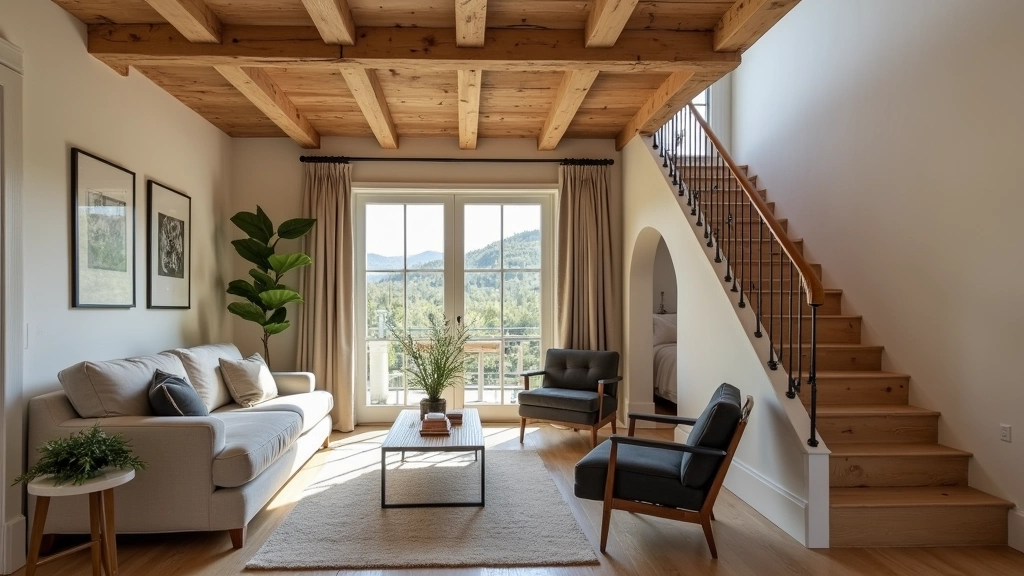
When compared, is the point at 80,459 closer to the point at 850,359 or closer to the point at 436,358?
the point at 436,358

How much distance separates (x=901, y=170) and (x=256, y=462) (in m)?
4.21

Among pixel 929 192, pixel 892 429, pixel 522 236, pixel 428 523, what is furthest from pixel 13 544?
pixel 929 192

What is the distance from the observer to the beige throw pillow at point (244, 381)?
A: 4332 mm

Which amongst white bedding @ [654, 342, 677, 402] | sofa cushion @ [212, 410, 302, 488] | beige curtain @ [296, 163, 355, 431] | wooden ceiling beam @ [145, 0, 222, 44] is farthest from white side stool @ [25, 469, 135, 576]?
white bedding @ [654, 342, 677, 402]

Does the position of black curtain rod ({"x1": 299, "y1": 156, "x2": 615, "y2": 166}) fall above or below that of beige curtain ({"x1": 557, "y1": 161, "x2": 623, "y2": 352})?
above

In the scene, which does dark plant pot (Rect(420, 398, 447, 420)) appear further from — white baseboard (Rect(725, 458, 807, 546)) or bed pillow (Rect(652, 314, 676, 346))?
bed pillow (Rect(652, 314, 676, 346))

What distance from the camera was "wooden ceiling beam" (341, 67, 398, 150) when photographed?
3.87m

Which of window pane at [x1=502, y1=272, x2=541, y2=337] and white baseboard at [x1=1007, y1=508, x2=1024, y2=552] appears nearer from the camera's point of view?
white baseboard at [x1=1007, y1=508, x2=1024, y2=552]

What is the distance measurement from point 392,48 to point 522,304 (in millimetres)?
3126

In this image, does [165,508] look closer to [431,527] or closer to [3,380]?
[3,380]

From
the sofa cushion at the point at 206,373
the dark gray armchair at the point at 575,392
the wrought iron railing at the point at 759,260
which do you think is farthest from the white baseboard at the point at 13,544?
the wrought iron railing at the point at 759,260

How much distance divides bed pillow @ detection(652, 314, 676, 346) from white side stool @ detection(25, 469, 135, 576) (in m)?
5.49

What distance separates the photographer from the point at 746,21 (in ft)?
10.3

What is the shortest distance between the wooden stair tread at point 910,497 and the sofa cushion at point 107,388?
3609 millimetres
